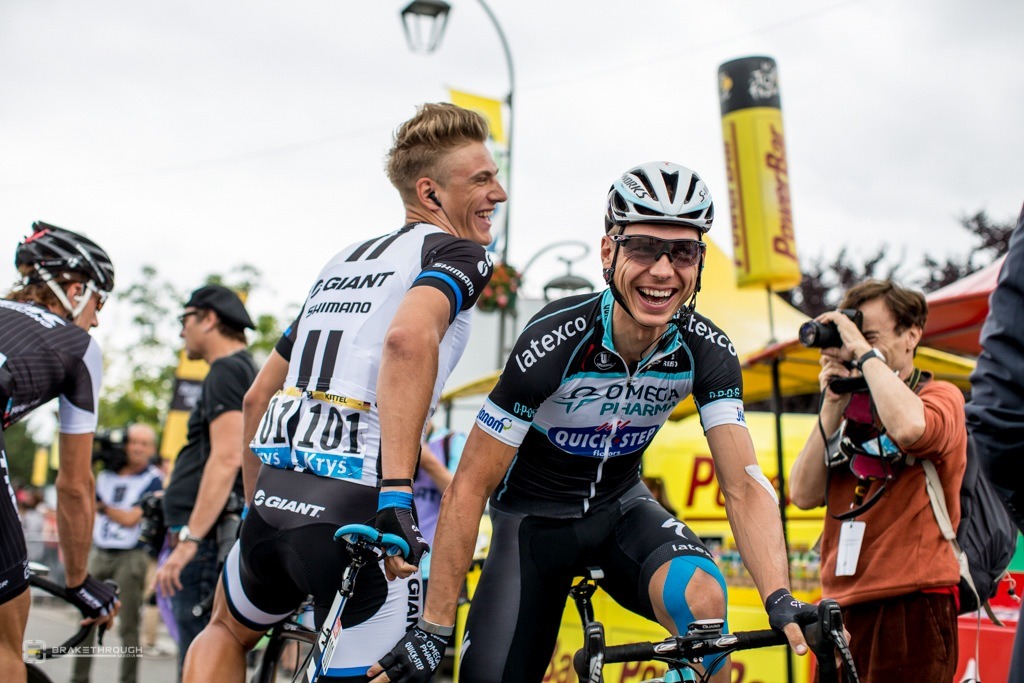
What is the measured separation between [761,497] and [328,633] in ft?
4.68

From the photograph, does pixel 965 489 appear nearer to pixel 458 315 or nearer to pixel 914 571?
pixel 914 571

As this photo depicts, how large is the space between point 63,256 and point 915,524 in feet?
11.8

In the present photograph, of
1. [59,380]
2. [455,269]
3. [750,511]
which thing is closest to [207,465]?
[59,380]

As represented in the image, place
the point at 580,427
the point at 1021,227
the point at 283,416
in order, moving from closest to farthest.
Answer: the point at 1021,227, the point at 283,416, the point at 580,427

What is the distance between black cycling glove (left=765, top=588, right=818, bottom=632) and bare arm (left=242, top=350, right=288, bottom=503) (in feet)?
6.08

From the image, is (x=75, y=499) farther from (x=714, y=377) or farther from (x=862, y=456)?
(x=862, y=456)

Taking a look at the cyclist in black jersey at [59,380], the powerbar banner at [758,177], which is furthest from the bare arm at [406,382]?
the powerbar banner at [758,177]

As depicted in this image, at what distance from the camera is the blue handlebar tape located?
2570mm

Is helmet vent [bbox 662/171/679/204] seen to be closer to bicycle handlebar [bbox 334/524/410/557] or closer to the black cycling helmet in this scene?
bicycle handlebar [bbox 334/524/410/557]

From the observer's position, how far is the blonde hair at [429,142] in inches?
129

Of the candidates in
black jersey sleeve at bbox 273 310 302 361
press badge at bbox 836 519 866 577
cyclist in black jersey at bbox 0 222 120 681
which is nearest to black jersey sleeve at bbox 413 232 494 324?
black jersey sleeve at bbox 273 310 302 361

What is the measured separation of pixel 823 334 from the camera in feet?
13.7

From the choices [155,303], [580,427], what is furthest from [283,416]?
[155,303]

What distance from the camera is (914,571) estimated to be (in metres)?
3.79
